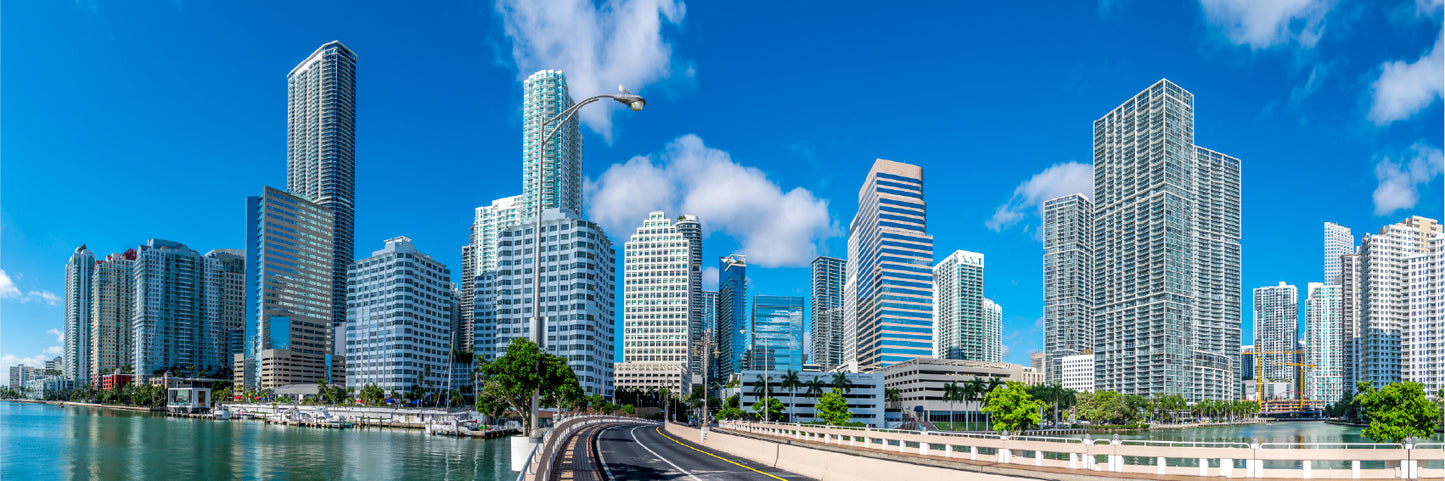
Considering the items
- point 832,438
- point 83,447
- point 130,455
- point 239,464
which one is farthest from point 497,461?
point 83,447

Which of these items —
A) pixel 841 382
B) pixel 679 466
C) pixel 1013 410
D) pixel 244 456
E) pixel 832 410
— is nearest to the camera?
pixel 679 466

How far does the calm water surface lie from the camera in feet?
278

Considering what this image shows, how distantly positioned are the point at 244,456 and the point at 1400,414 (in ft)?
435

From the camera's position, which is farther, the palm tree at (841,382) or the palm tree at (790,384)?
the palm tree at (841,382)

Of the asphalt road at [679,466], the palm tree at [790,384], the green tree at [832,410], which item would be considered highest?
the asphalt road at [679,466]

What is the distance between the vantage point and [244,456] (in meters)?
105

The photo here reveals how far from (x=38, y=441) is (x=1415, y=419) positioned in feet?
601

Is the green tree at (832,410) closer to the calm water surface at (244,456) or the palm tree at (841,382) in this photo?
the calm water surface at (244,456)

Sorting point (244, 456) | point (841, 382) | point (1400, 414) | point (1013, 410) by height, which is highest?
point (1400, 414)

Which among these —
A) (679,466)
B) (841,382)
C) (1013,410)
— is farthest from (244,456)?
(841,382)

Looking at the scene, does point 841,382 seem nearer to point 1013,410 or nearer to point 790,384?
point 790,384

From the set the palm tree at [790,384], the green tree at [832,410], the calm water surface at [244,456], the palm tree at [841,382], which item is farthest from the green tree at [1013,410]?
the calm water surface at [244,456]

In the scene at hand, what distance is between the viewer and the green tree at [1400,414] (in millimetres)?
91250

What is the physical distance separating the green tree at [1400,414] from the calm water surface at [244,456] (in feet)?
302
